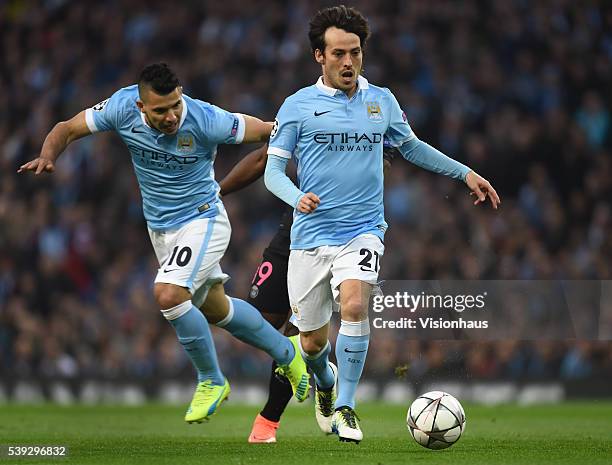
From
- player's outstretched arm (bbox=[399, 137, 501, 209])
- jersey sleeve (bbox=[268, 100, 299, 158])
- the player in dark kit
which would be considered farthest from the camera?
the player in dark kit

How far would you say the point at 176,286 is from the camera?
7.40 m

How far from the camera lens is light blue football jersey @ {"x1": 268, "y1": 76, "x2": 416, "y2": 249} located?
7.29 metres

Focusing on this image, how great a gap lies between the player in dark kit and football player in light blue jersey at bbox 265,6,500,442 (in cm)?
63

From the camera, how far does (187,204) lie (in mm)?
7676

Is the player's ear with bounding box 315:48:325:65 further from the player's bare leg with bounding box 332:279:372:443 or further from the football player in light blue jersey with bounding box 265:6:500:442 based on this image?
the player's bare leg with bounding box 332:279:372:443

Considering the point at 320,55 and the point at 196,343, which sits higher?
the point at 320,55

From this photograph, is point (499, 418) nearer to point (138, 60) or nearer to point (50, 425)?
point (50, 425)

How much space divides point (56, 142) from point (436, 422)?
8.89 ft

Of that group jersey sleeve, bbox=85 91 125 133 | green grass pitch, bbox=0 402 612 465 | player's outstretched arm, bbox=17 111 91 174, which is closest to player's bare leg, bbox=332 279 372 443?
green grass pitch, bbox=0 402 612 465

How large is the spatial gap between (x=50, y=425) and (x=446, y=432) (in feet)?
13.0

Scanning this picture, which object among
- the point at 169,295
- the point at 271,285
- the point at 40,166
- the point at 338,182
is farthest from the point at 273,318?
the point at 40,166

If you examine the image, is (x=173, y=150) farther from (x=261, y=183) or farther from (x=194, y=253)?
(x=261, y=183)

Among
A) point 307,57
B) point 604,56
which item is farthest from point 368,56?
point 604,56

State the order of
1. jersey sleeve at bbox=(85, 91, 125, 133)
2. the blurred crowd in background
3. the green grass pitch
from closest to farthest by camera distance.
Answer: the green grass pitch
jersey sleeve at bbox=(85, 91, 125, 133)
the blurred crowd in background
